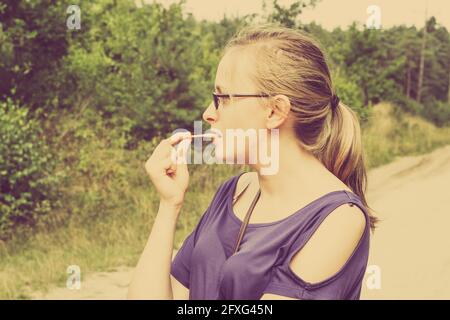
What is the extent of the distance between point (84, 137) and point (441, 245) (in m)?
5.80

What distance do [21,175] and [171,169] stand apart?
6444 millimetres

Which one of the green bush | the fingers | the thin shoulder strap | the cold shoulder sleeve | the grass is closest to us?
the cold shoulder sleeve

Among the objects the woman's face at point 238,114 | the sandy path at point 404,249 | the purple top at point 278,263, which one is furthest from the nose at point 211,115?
the sandy path at point 404,249

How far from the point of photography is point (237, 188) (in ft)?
6.03

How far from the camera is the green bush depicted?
775cm

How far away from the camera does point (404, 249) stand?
6.95 metres

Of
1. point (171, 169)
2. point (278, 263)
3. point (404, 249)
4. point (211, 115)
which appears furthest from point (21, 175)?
point (278, 263)

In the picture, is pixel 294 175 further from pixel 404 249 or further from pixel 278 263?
pixel 404 249

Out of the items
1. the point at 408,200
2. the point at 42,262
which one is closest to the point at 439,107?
the point at 408,200

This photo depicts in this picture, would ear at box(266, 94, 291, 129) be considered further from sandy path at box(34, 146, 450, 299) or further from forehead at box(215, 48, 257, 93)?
sandy path at box(34, 146, 450, 299)

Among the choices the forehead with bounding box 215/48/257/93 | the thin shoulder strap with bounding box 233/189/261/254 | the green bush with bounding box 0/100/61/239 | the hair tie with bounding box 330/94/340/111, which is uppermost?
the forehead with bounding box 215/48/257/93

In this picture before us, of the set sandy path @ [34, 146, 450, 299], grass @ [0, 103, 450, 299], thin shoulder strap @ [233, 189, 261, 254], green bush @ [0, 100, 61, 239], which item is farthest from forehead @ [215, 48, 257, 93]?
green bush @ [0, 100, 61, 239]

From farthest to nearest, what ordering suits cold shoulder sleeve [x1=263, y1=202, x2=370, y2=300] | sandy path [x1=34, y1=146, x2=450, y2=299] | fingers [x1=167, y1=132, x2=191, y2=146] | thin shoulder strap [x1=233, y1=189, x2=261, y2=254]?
sandy path [x1=34, y1=146, x2=450, y2=299]
fingers [x1=167, y1=132, x2=191, y2=146]
thin shoulder strap [x1=233, y1=189, x2=261, y2=254]
cold shoulder sleeve [x1=263, y1=202, x2=370, y2=300]

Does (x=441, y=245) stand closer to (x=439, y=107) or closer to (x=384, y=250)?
(x=384, y=250)
